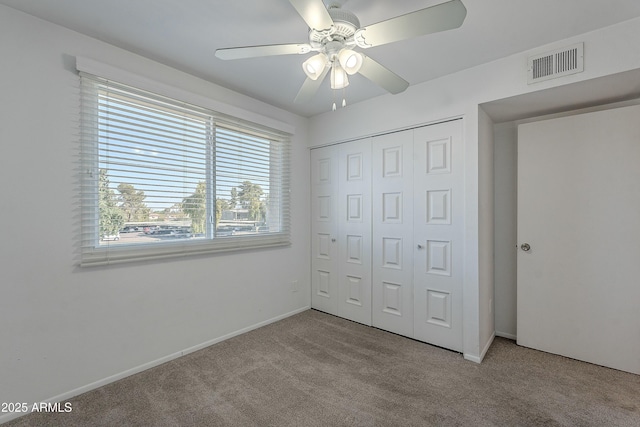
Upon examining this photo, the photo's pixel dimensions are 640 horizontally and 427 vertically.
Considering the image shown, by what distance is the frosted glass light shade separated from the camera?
162 cm

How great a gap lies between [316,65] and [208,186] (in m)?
1.57

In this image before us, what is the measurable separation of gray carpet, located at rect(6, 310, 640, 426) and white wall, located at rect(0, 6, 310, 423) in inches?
8.2

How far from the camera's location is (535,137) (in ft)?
8.50

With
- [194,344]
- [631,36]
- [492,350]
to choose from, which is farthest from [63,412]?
[631,36]

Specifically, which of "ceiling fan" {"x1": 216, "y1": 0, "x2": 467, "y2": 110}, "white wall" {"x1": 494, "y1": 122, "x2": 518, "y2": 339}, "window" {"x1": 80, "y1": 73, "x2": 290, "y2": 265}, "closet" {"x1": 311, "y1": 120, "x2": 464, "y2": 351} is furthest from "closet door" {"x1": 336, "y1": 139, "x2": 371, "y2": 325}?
"ceiling fan" {"x1": 216, "y1": 0, "x2": 467, "y2": 110}

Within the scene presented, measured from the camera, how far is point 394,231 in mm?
2910

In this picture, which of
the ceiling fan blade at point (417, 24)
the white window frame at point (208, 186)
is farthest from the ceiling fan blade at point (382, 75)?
the white window frame at point (208, 186)

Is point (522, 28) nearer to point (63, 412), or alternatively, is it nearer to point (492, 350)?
point (492, 350)

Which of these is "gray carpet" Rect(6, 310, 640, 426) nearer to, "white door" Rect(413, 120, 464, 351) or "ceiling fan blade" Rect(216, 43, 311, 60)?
"white door" Rect(413, 120, 464, 351)

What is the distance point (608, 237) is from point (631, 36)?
1.42 m

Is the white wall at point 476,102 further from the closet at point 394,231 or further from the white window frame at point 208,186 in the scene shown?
the white window frame at point 208,186

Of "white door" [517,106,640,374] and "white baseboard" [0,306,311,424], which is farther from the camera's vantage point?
"white door" [517,106,640,374]

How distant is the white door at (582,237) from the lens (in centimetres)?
221

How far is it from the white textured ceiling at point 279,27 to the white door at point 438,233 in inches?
24.8
